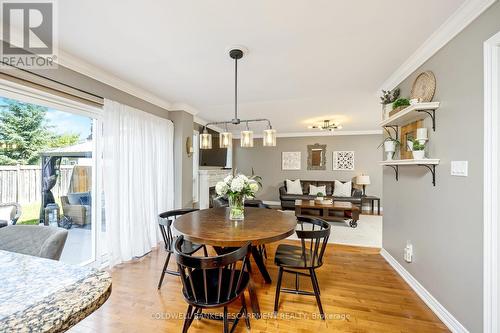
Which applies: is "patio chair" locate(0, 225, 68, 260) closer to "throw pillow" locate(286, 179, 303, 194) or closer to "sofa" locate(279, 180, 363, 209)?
"sofa" locate(279, 180, 363, 209)

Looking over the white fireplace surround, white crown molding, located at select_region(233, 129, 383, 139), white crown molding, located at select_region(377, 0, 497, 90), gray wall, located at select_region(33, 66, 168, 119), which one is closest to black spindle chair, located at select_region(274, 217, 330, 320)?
white crown molding, located at select_region(377, 0, 497, 90)

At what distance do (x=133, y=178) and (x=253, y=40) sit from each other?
243cm

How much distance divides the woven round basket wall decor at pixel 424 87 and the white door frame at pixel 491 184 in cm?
60

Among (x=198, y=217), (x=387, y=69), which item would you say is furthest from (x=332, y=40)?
(x=198, y=217)

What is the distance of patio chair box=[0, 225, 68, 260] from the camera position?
4.23 ft

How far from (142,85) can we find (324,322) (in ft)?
11.7

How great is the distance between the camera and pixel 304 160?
744 centimetres

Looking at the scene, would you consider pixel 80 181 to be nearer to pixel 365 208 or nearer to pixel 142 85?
pixel 142 85

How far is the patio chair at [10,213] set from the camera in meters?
1.99

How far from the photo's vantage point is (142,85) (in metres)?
3.11

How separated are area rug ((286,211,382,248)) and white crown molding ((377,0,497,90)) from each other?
269 centimetres

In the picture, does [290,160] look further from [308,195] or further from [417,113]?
[417,113]

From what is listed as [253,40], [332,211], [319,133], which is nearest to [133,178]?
[253,40]

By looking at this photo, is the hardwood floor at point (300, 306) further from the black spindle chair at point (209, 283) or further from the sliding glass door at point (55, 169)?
the sliding glass door at point (55, 169)
